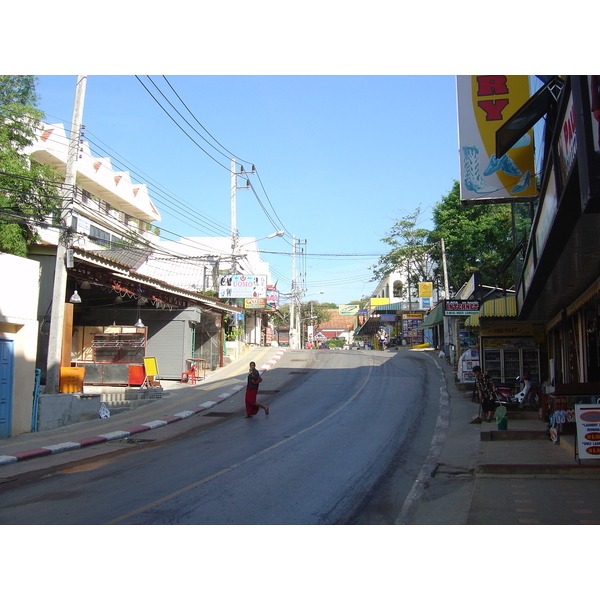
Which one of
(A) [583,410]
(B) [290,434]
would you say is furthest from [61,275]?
(A) [583,410]

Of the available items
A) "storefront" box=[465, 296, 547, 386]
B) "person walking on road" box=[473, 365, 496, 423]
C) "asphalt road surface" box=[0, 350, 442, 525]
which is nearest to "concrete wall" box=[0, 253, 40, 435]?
"asphalt road surface" box=[0, 350, 442, 525]

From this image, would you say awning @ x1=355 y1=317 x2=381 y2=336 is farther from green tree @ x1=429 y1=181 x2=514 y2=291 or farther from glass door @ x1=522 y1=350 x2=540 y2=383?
glass door @ x1=522 y1=350 x2=540 y2=383

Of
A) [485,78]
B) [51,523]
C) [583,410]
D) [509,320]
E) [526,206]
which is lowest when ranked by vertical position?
[51,523]

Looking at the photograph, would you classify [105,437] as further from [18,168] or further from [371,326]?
[371,326]

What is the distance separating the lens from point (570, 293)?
11.9 metres

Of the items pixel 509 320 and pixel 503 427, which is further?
pixel 509 320

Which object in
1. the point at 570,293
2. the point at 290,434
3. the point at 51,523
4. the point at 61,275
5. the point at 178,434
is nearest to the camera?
the point at 51,523

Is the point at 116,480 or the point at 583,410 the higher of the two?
the point at 583,410

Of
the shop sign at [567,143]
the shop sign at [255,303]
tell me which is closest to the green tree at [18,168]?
the shop sign at [567,143]

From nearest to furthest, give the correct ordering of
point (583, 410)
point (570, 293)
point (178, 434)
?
point (583, 410)
point (570, 293)
point (178, 434)

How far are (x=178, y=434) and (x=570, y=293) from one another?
386 inches

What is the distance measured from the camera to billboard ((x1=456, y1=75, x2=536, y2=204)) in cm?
1433

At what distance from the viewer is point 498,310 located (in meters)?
18.5

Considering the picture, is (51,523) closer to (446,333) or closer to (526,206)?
(526,206)
